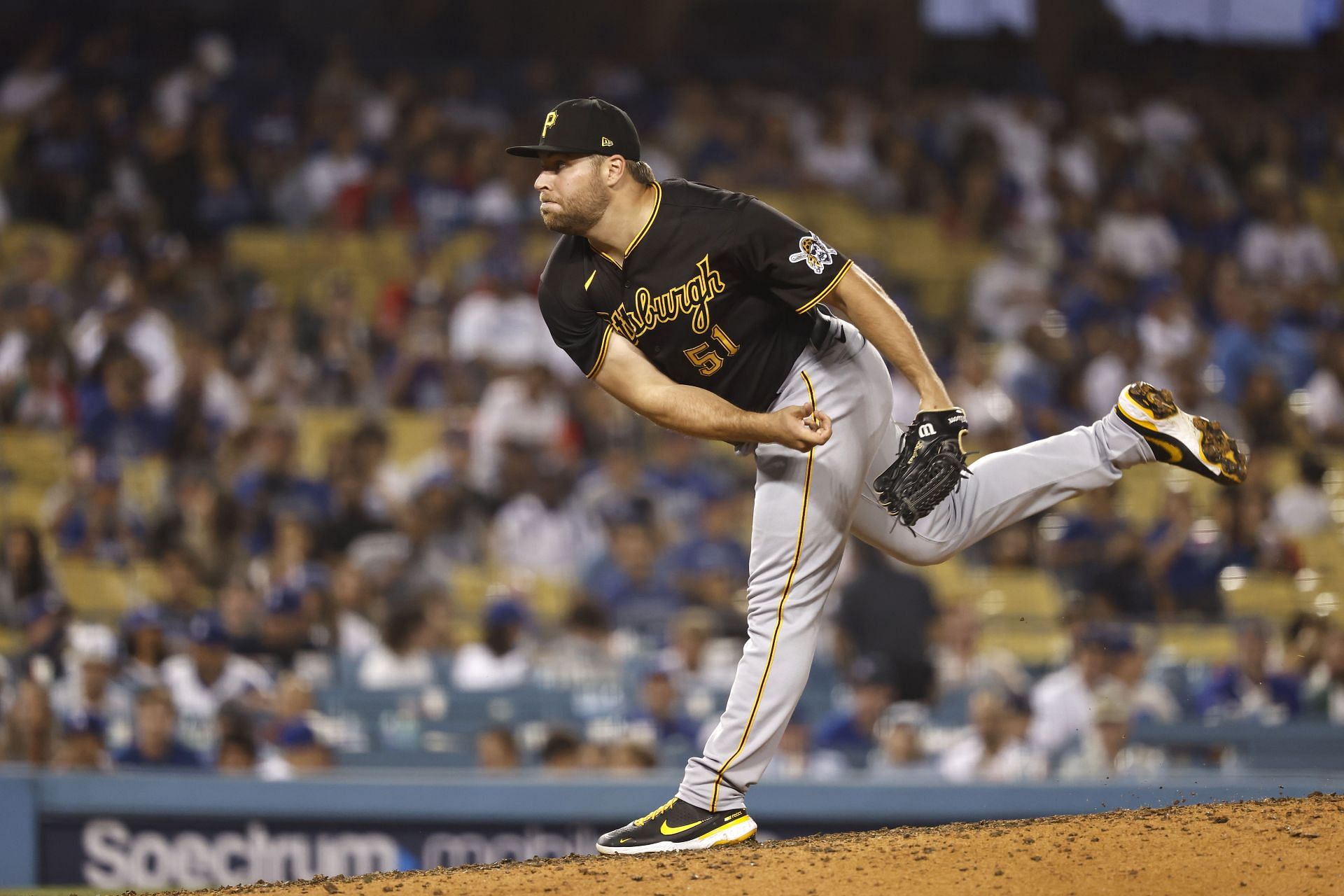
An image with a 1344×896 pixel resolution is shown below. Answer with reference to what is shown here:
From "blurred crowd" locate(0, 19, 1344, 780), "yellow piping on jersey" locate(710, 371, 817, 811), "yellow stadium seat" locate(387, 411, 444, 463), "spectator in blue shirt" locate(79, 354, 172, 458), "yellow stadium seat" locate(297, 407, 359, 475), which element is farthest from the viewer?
"yellow stadium seat" locate(387, 411, 444, 463)

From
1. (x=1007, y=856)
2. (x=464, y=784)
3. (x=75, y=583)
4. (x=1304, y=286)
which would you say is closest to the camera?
(x=1007, y=856)

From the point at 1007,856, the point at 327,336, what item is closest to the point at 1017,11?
the point at 327,336

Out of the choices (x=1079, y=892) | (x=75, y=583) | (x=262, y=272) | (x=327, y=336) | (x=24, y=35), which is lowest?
(x=1079, y=892)

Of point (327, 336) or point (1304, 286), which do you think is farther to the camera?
point (1304, 286)

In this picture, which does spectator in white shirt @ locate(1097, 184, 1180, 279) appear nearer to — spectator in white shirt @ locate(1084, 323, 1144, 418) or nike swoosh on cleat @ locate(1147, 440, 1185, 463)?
spectator in white shirt @ locate(1084, 323, 1144, 418)

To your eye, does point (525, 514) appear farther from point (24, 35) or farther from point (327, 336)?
point (24, 35)

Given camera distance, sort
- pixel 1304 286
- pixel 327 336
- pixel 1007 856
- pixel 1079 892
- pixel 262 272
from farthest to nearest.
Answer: pixel 1304 286 < pixel 262 272 < pixel 327 336 < pixel 1007 856 < pixel 1079 892

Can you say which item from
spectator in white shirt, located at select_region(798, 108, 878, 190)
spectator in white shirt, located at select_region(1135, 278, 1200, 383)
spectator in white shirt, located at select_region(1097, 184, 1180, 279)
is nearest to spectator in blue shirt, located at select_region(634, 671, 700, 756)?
spectator in white shirt, located at select_region(1135, 278, 1200, 383)

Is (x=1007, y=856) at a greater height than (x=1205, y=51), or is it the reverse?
(x=1205, y=51)
